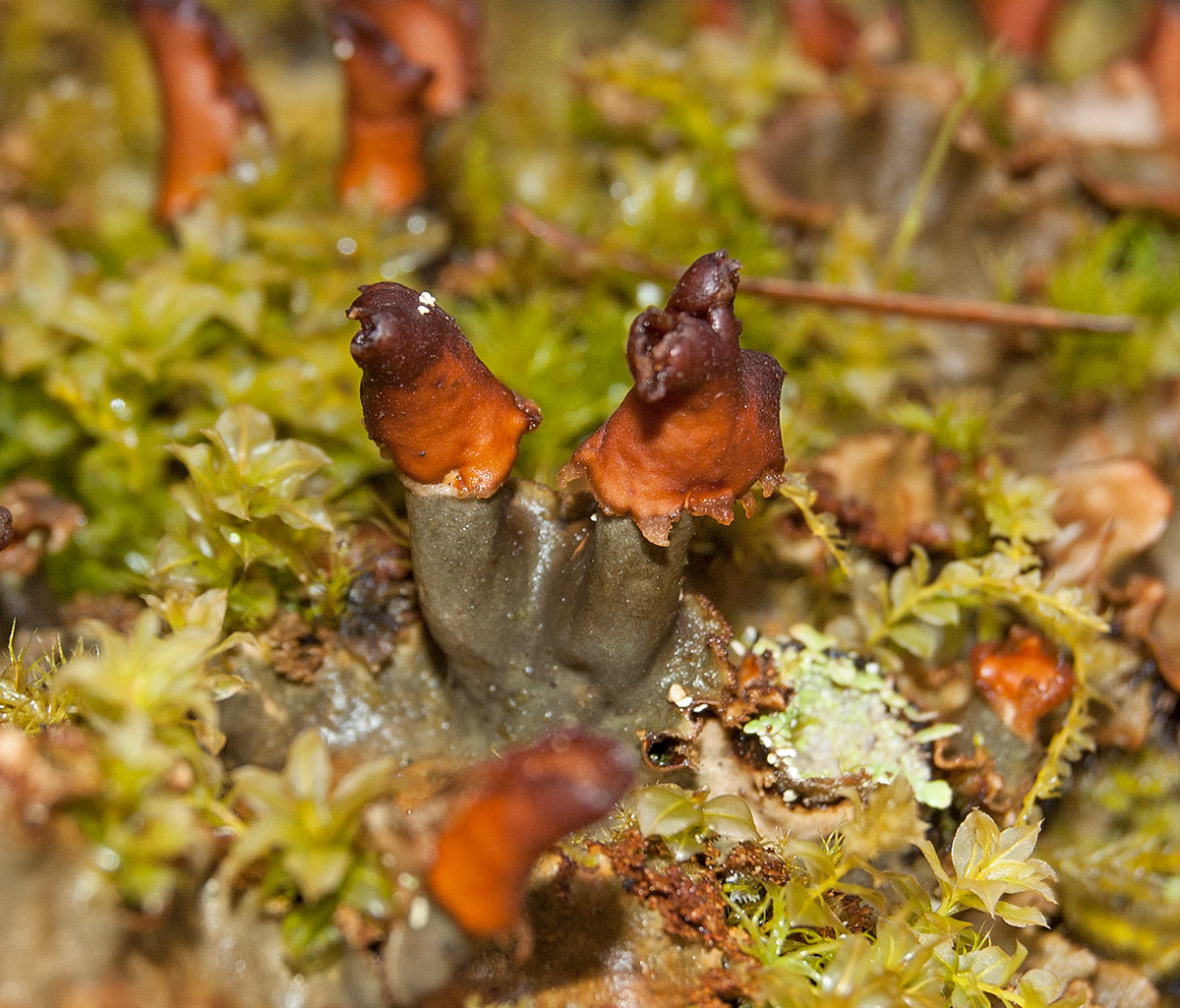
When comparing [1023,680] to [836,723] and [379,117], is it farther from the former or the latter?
[379,117]

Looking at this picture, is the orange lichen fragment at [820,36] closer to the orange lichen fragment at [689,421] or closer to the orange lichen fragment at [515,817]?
the orange lichen fragment at [689,421]

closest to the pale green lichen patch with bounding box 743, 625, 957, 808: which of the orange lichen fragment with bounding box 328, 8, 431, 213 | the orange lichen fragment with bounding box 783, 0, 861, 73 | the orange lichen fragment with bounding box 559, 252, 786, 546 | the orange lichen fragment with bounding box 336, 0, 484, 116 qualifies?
the orange lichen fragment with bounding box 559, 252, 786, 546

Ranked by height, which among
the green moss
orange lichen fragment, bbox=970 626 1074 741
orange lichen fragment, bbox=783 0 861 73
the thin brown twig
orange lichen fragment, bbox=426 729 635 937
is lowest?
the green moss

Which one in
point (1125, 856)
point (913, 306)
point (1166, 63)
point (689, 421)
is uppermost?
point (689, 421)

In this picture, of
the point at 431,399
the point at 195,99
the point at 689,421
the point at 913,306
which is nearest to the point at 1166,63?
the point at 913,306

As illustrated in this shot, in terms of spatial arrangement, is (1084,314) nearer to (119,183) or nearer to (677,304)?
(677,304)

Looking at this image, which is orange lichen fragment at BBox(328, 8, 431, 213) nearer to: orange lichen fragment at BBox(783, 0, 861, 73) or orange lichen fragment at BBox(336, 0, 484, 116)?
orange lichen fragment at BBox(336, 0, 484, 116)
